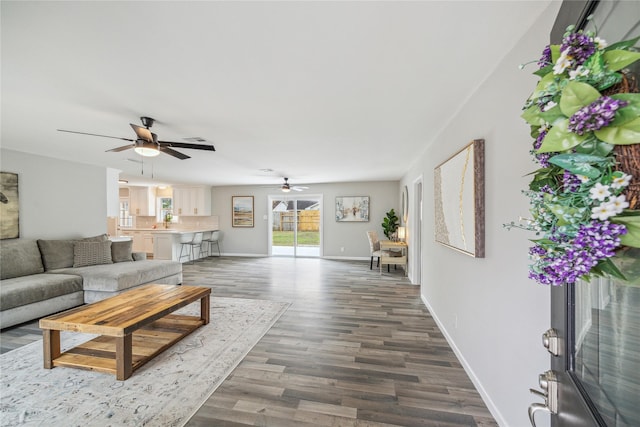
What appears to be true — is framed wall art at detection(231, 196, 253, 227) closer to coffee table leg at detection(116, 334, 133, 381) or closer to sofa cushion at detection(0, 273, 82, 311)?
sofa cushion at detection(0, 273, 82, 311)

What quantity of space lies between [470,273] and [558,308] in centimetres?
151

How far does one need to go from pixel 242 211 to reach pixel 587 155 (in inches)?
342

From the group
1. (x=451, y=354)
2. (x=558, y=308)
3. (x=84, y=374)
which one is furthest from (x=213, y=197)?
(x=558, y=308)

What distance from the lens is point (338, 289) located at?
4789mm

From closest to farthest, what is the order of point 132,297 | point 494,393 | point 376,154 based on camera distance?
point 494,393 → point 132,297 → point 376,154

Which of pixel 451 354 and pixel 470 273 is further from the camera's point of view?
pixel 451 354

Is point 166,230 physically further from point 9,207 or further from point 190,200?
point 9,207

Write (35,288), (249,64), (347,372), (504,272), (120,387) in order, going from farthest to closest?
(35,288), (347,372), (120,387), (249,64), (504,272)

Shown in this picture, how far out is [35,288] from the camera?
3.22 m

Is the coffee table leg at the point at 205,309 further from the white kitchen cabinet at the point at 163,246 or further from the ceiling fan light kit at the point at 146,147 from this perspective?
the white kitchen cabinet at the point at 163,246

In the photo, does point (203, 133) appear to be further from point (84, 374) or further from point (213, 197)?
point (213, 197)

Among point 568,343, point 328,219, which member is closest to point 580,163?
point 568,343

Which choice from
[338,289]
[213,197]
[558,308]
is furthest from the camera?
[213,197]

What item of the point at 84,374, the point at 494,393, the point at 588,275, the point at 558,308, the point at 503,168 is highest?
the point at 503,168
